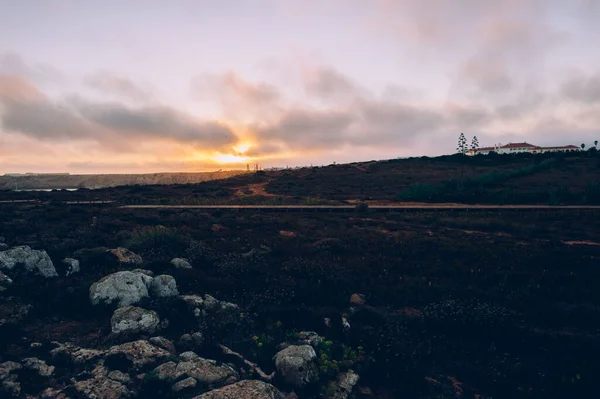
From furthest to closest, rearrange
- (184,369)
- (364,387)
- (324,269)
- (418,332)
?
(324,269) < (418,332) < (364,387) < (184,369)

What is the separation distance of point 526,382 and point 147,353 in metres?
10.6

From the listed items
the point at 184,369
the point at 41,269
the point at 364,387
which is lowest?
the point at 364,387

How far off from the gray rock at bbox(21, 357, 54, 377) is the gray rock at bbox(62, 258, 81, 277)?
22.2 ft

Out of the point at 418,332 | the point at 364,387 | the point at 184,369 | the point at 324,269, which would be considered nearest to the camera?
the point at 184,369

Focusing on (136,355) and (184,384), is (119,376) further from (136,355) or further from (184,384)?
(184,384)

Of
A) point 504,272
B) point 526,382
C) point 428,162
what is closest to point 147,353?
point 526,382

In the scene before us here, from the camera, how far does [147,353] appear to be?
902 cm

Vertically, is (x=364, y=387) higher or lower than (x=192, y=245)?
lower

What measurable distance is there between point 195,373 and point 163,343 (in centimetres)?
200

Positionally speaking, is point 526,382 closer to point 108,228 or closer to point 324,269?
point 324,269

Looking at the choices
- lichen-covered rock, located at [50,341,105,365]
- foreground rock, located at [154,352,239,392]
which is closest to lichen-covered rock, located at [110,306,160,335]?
lichen-covered rock, located at [50,341,105,365]

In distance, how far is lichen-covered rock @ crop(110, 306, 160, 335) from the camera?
10070 mm

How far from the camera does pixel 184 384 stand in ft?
25.6

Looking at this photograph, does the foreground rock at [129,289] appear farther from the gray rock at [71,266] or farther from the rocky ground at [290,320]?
the gray rock at [71,266]
